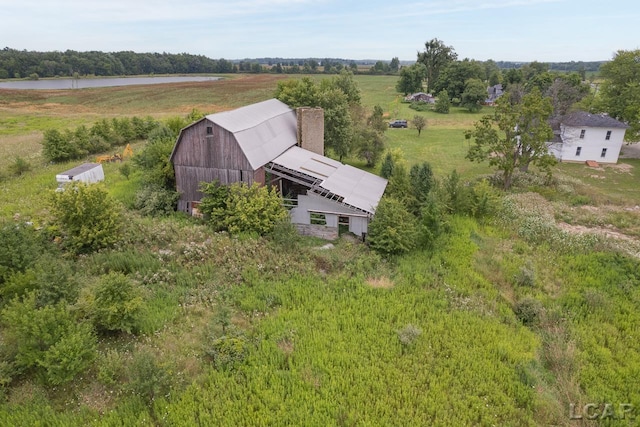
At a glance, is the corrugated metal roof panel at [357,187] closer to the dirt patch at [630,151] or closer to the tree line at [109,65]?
the dirt patch at [630,151]

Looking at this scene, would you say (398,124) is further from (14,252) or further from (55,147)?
(14,252)

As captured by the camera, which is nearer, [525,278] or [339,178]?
[525,278]

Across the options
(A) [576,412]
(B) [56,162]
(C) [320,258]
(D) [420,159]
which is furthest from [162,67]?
(A) [576,412]

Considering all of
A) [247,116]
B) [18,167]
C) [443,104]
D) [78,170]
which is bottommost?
[18,167]

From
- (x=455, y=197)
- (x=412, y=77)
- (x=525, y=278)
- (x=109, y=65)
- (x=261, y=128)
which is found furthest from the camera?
(x=109, y=65)

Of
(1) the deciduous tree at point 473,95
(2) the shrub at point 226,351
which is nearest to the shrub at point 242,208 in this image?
(2) the shrub at point 226,351

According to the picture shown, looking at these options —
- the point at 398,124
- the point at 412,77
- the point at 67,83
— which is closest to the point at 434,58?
the point at 412,77

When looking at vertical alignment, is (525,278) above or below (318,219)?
below
